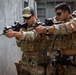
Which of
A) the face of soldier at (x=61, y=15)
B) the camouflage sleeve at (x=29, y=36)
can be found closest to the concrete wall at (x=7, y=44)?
the camouflage sleeve at (x=29, y=36)

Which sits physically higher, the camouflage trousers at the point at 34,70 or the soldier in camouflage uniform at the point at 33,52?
the soldier in camouflage uniform at the point at 33,52

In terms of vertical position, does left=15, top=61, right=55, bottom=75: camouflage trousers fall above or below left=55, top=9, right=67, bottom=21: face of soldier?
below

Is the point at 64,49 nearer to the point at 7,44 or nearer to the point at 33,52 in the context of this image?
the point at 33,52

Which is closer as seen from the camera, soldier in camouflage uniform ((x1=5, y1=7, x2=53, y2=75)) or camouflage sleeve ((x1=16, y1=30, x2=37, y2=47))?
camouflage sleeve ((x1=16, y1=30, x2=37, y2=47))

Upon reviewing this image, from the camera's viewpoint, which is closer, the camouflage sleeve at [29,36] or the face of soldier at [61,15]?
the face of soldier at [61,15]

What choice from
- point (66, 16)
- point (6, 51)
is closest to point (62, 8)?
point (66, 16)

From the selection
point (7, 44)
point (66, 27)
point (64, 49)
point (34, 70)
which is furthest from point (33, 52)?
point (66, 27)

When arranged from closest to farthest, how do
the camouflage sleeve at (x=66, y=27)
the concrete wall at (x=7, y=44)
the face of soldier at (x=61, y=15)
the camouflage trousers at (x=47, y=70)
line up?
the camouflage sleeve at (x=66, y=27) → the face of soldier at (x=61, y=15) → the camouflage trousers at (x=47, y=70) → the concrete wall at (x=7, y=44)

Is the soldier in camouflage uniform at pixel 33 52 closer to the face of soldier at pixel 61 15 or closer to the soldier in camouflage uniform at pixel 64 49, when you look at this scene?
the soldier in camouflage uniform at pixel 64 49

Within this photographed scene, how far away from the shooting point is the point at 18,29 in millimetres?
5059

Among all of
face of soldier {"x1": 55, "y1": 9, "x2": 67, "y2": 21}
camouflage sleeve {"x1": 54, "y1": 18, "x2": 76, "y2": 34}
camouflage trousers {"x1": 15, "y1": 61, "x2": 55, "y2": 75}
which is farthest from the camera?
camouflage trousers {"x1": 15, "y1": 61, "x2": 55, "y2": 75}

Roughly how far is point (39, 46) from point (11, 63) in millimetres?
1298

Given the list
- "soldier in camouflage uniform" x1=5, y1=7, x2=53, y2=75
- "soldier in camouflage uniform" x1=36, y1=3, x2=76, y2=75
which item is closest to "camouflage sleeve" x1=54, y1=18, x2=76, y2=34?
"soldier in camouflage uniform" x1=36, y1=3, x2=76, y2=75

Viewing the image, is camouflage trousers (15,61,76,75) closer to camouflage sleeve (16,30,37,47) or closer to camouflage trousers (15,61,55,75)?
camouflage trousers (15,61,55,75)
